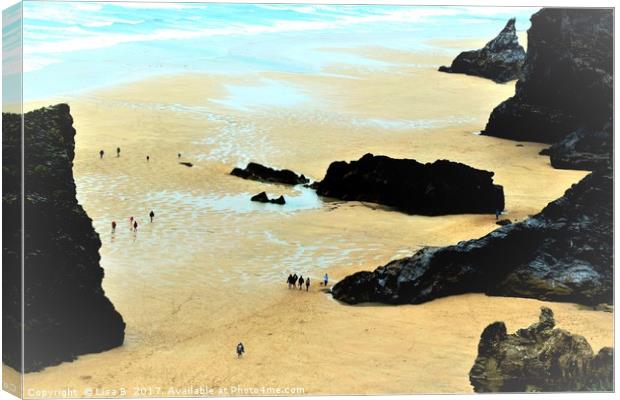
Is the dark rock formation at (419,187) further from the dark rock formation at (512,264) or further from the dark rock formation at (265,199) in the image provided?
the dark rock formation at (512,264)

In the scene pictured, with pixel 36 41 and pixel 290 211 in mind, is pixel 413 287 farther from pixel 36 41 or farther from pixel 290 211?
pixel 36 41

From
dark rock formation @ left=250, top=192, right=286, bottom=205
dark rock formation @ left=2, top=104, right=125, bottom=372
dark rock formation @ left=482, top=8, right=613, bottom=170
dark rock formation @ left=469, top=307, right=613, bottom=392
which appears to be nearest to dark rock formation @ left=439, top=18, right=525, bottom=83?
dark rock formation @ left=482, top=8, right=613, bottom=170

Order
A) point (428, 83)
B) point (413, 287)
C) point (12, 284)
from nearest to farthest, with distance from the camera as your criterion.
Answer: point (12, 284)
point (413, 287)
point (428, 83)

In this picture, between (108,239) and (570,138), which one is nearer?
(108,239)

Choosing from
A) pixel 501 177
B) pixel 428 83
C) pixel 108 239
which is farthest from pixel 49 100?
pixel 428 83

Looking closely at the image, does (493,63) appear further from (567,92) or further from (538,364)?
(538,364)

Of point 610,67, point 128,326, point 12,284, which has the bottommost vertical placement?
point 128,326

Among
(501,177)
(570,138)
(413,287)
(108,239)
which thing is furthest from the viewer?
(501,177)

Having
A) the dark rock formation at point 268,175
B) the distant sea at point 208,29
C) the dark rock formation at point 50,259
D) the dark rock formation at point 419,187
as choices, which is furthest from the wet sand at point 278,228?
the distant sea at point 208,29
